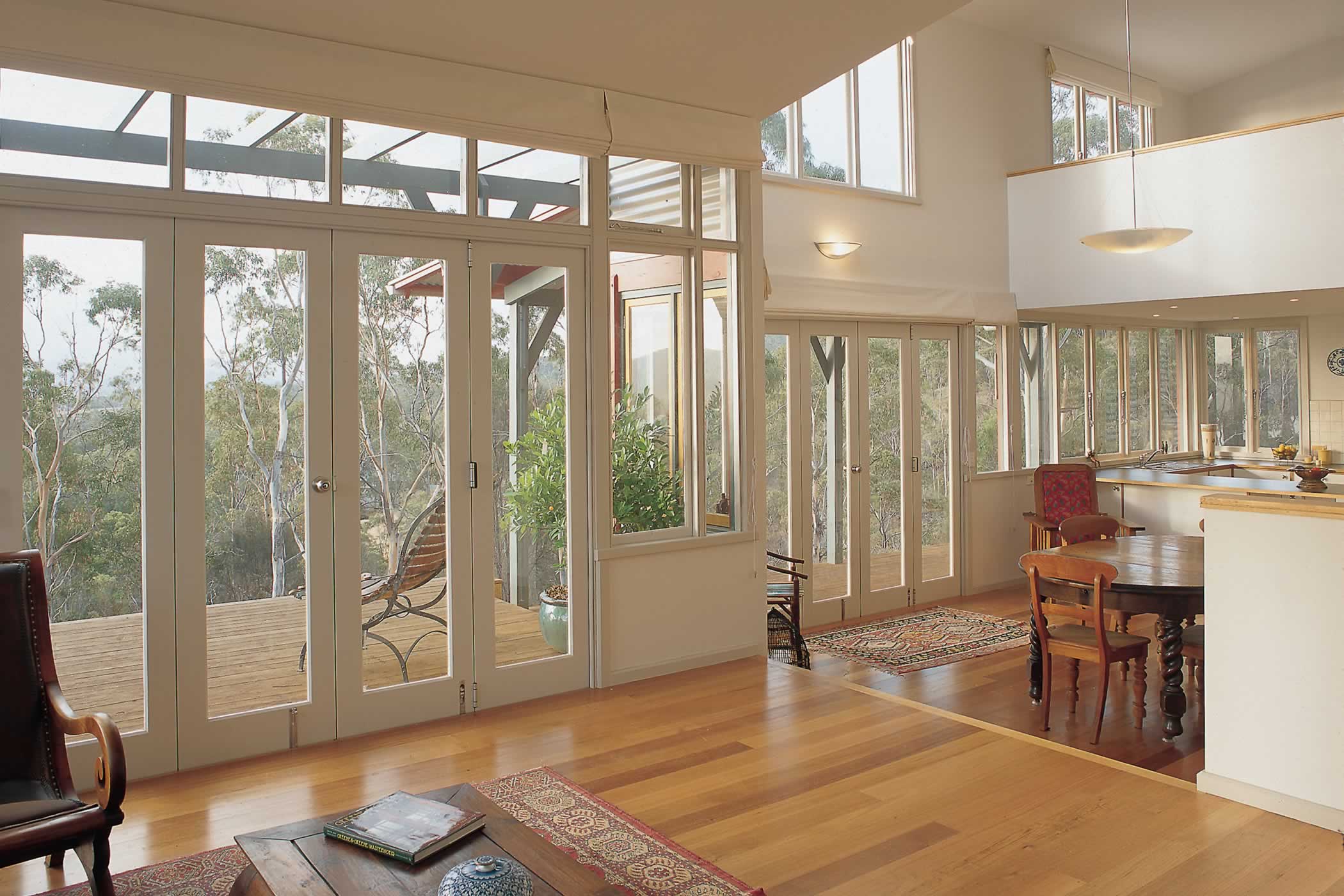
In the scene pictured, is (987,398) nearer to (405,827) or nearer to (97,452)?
(97,452)

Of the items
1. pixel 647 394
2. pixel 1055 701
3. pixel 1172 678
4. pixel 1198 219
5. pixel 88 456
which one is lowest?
pixel 1055 701

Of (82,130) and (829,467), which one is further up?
(82,130)

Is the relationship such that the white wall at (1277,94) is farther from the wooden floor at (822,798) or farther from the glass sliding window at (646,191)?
the wooden floor at (822,798)

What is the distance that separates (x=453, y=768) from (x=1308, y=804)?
307cm

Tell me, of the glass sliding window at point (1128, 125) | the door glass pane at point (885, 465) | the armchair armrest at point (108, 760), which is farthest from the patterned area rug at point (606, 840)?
the glass sliding window at point (1128, 125)

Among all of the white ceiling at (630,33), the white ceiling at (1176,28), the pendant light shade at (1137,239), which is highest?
the white ceiling at (1176,28)

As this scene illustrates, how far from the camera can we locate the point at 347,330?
418 cm

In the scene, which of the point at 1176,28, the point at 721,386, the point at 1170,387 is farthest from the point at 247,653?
the point at 1176,28

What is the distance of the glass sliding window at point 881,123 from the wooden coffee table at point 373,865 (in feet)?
20.9

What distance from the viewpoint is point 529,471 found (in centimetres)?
472

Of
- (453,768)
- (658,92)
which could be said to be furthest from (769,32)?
(453,768)

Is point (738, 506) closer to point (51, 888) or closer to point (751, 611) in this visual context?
point (751, 611)

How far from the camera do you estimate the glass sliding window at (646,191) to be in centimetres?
502

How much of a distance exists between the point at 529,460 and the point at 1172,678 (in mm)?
3235
